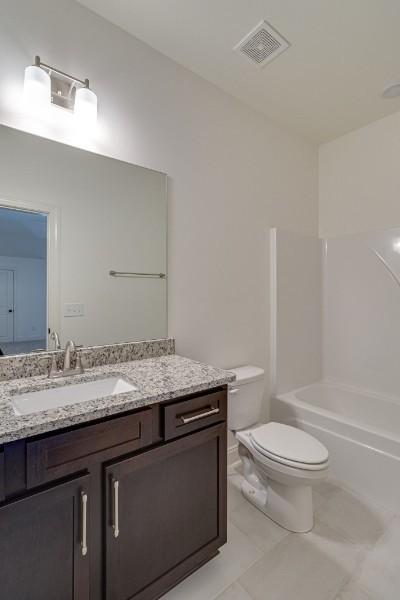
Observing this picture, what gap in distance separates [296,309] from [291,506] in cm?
146

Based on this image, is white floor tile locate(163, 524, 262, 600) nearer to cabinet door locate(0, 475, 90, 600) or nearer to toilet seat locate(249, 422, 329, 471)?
toilet seat locate(249, 422, 329, 471)

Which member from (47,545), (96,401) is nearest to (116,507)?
(47,545)

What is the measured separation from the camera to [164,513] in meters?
1.13

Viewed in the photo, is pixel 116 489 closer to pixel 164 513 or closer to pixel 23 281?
pixel 164 513

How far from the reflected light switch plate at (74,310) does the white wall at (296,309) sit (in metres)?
1.51

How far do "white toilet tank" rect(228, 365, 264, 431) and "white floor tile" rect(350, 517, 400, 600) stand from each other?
852 millimetres

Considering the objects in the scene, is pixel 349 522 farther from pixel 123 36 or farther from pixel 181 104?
pixel 123 36

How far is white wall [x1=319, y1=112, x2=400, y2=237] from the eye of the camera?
2.39 metres

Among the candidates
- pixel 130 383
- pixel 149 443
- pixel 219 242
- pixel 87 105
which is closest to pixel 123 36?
pixel 87 105

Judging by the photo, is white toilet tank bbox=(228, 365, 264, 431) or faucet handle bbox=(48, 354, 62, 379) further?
white toilet tank bbox=(228, 365, 264, 431)

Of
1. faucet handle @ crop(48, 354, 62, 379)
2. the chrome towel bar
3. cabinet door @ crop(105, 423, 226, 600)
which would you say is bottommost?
cabinet door @ crop(105, 423, 226, 600)

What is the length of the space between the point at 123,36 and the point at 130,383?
183cm

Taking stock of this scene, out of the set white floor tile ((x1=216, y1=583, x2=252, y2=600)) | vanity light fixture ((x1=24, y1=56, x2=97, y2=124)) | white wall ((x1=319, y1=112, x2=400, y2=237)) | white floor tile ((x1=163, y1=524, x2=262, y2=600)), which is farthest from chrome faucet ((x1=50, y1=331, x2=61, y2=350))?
white wall ((x1=319, y1=112, x2=400, y2=237))

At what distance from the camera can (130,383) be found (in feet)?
4.16
